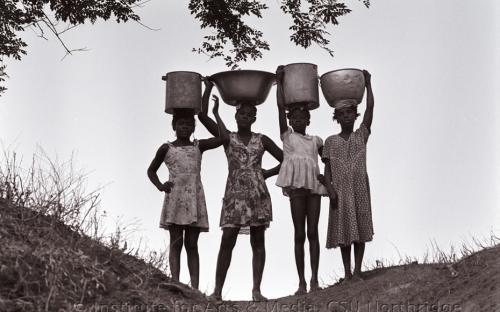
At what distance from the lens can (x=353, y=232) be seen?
20.3 ft

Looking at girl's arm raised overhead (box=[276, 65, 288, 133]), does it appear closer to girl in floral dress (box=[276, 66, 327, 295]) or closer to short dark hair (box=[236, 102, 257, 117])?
girl in floral dress (box=[276, 66, 327, 295])

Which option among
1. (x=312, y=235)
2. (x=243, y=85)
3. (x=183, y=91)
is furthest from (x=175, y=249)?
(x=243, y=85)

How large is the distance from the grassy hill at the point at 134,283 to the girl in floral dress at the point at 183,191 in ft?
2.44

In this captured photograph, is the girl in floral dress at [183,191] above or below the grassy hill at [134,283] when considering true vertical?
above

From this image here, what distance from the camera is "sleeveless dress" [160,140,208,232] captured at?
6.36 metres

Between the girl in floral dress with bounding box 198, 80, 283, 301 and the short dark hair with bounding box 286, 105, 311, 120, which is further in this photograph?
the short dark hair with bounding box 286, 105, 311, 120

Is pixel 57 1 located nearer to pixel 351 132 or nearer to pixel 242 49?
pixel 242 49

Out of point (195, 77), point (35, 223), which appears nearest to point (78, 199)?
point (35, 223)

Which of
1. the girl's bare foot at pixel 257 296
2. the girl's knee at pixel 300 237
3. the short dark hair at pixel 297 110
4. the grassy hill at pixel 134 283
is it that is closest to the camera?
the grassy hill at pixel 134 283

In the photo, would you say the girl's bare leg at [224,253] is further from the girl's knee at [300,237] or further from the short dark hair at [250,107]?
the short dark hair at [250,107]

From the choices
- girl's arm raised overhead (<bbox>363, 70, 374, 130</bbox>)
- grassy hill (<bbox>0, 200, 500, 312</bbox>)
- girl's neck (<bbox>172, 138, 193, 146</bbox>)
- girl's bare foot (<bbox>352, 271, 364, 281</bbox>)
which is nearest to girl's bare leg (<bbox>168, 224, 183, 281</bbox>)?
grassy hill (<bbox>0, 200, 500, 312</bbox>)

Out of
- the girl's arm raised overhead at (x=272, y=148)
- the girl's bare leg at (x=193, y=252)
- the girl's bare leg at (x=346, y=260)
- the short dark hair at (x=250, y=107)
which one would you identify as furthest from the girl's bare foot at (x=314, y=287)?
the short dark hair at (x=250, y=107)

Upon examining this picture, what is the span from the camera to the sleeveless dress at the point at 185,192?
636 centimetres

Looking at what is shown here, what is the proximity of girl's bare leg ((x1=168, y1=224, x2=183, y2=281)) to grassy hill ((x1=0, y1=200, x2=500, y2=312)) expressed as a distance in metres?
0.65
